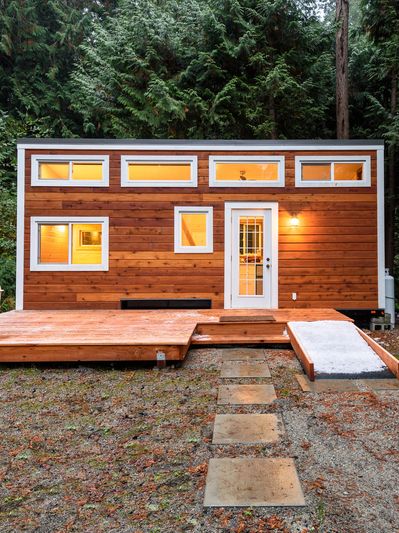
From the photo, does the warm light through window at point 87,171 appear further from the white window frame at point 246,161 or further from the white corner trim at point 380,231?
the white corner trim at point 380,231

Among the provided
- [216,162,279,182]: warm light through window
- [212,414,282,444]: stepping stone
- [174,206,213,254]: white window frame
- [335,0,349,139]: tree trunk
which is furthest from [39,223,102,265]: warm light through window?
[335,0,349,139]: tree trunk

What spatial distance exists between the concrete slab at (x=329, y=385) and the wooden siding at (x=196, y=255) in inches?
128

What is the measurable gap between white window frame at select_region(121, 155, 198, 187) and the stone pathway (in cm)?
448

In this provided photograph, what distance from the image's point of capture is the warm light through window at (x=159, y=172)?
6793 mm

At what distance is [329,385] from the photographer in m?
3.36

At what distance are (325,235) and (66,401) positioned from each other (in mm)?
5226

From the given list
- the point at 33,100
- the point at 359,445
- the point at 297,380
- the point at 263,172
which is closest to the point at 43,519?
the point at 359,445

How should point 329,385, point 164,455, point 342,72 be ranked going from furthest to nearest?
point 342,72
point 329,385
point 164,455

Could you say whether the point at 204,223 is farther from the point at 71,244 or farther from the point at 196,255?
the point at 71,244

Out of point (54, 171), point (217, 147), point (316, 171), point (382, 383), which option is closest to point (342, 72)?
point (316, 171)

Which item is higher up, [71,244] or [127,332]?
[71,244]

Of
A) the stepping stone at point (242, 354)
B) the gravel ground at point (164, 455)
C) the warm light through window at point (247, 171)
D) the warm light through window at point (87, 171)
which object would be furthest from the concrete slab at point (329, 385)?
the warm light through window at point (87, 171)

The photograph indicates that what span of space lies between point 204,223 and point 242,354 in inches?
119

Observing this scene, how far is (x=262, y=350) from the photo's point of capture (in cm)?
468
